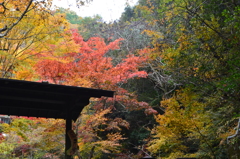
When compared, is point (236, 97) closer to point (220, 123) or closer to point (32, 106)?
point (220, 123)

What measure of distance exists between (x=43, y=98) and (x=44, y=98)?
0.02 m

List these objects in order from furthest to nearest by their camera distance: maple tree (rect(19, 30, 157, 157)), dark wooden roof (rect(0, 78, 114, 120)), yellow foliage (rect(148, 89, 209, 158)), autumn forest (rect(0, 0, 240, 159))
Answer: maple tree (rect(19, 30, 157, 157)) < yellow foliage (rect(148, 89, 209, 158)) < autumn forest (rect(0, 0, 240, 159)) < dark wooden roof (rect(0, 78, 114, 120))

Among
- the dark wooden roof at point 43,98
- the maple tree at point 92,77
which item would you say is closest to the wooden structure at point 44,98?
the dark wooden roof at point 43,98

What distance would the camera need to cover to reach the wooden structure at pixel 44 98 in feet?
11.3

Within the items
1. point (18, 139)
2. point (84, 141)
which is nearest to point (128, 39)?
point (84, 141)

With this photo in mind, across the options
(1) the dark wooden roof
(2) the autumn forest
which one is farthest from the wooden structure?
(2) the autumn forest

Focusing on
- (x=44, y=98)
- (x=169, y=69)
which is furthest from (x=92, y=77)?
(x=44, y=98)

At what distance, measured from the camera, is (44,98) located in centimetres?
402

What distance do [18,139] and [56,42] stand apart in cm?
610

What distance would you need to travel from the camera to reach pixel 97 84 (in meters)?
9.80

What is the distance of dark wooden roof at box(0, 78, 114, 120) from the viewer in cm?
345

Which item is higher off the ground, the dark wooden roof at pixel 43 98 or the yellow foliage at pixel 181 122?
the dark wooden roof at pixel 43 98

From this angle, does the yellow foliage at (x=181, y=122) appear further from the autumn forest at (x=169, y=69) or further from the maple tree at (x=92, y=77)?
the maple tree at (x=92, y=77)

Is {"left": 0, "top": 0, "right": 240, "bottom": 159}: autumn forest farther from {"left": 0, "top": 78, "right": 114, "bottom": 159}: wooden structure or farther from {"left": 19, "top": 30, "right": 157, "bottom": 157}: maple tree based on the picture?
{"left": 0, "top": 78, "right": 114, "bottom": 159}: wooden structure
